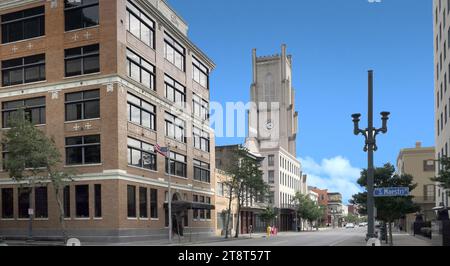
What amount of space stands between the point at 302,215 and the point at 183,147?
59.7 metres

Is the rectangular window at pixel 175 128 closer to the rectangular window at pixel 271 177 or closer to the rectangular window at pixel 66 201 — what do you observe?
the rectangular window at pixel 66 201

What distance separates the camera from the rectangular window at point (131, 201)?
43719 mm

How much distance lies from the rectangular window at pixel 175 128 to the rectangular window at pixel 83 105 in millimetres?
10474

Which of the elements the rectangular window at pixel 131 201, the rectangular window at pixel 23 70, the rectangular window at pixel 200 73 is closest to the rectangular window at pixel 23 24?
the rectangular window at pixel 23 70

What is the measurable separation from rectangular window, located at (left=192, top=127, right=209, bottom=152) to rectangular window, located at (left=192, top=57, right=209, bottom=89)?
6.06 meters

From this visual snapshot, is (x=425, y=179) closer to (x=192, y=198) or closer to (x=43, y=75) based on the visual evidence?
(x=192, y=198)

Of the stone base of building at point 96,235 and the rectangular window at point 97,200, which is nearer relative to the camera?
the stone base of building at point 96,235

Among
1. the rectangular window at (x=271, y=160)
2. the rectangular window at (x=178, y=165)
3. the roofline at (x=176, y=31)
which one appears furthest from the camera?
the rectangular window at (x=271, y=160)

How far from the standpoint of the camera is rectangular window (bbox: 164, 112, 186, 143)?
5393 centimetres

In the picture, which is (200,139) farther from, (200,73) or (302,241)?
(302,241)

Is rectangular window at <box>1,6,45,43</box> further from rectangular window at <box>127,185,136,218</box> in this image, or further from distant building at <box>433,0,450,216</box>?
A: distant building at <box>433,0,450,216</box>

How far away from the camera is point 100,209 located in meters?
42.3

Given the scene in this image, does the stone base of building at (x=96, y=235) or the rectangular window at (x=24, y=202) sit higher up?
the rectangular window at (x=24, y=202)

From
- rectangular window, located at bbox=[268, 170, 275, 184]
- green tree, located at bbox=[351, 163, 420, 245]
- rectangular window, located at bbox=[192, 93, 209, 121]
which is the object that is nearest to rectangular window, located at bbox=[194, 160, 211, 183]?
rectangular window, located at bbox=[192, 93, 209, 121]
